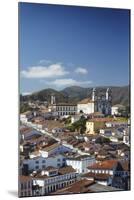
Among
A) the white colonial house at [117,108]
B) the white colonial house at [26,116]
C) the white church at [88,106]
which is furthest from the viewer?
the white colonial house at [117,108]

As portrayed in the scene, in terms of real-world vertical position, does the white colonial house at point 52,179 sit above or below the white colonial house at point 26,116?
below

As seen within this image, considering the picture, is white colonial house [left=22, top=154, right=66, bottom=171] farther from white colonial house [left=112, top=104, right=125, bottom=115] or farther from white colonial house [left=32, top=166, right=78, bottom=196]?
white colonial house [left=112, top=104, right=125, bottom=115]

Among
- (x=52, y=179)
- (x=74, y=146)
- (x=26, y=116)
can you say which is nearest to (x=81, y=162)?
(x=74, y=146)

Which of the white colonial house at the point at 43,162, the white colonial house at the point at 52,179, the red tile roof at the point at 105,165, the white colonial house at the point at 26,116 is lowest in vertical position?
the white colonial house at the point at 52,179

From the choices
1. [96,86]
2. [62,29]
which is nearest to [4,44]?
[62,29]

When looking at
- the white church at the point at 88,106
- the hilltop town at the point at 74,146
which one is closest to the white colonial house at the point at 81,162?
the hilltop town at the point at 74,146

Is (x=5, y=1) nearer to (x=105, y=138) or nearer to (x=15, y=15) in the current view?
(x=15, y=15)

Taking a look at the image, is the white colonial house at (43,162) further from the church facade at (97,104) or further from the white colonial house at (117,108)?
the white colonial house at (117,108)

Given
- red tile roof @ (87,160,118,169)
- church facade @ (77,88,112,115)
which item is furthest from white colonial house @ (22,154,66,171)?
church facade @ (77,88,112,115)
